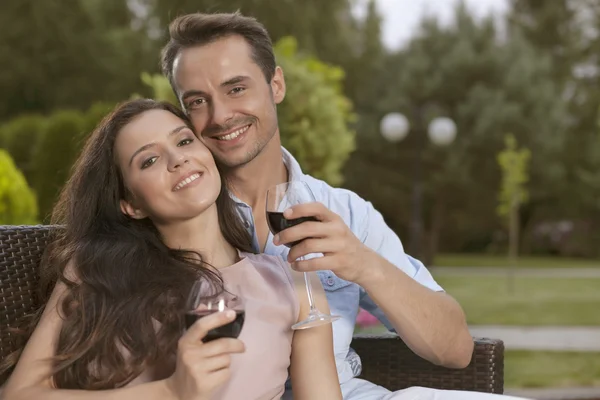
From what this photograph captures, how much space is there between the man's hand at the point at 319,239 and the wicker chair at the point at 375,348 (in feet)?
2.74

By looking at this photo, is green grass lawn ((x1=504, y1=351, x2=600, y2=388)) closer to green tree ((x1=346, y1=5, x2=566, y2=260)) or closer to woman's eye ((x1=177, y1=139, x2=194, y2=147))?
woman's eye ((x1=177, y1=139, x2=194, y2=147))

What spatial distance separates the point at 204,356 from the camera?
5.67 ft

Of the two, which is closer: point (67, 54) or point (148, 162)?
point (148, 162)

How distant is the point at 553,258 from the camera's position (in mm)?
29641

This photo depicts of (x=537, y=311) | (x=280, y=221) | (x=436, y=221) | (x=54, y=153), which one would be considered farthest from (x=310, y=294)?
(x=436, y=221)

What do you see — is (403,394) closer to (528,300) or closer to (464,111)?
(528,300)

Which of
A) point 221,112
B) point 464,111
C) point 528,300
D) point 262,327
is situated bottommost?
point 528,300

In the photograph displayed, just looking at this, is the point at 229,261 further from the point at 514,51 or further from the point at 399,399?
the point at 514,51

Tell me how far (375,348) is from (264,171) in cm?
73

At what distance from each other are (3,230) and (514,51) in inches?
1023

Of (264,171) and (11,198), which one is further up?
(264,171)

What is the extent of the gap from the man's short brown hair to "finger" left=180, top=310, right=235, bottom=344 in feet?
4.62

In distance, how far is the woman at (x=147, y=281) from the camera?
2.17 metres

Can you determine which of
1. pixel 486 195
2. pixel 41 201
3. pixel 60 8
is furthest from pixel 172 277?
pixel 486 195
